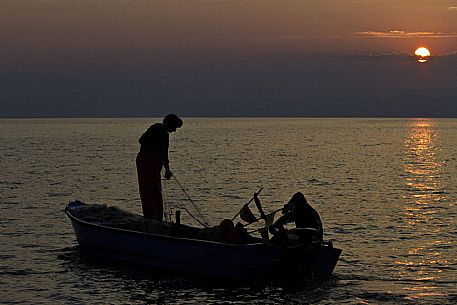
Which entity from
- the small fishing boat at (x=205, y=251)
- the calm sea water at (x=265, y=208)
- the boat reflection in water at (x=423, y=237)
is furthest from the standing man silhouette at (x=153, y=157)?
the boat reflection in water at (x=423, y=237)

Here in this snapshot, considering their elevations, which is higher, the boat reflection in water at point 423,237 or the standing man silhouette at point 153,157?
the standing man silhouette at point 153,157

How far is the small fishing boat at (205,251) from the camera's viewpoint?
57.0 ft

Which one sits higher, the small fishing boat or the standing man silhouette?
the standing man silhouette

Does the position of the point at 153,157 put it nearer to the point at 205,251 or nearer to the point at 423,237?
the point at 205,251

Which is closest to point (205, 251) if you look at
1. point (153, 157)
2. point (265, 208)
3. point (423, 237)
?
point (153, 157)

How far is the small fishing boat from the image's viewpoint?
17359 millimetres

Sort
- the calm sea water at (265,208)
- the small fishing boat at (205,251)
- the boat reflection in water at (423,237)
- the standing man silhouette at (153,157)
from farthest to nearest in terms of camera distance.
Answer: the standing man silhouette at (153,157), the boat reflection in water at (423,237), the calm sea water at (265,208), the small fishing boat at (205,251)

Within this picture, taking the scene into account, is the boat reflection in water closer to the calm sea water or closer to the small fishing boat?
the calm sea water

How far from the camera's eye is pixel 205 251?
18.0 meters

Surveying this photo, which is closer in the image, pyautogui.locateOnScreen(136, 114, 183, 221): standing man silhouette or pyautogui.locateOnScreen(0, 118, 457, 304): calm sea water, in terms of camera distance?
pyautogui.locateOnScreen(0, 118, 457, 304): calm sea water

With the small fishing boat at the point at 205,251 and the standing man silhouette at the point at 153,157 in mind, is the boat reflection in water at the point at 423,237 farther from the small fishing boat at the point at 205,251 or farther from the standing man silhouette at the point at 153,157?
the standing man silhouette at the point at 153,157

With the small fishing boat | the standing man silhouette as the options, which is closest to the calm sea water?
the small fishing boat

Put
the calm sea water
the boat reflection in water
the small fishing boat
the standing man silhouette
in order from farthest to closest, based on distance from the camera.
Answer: the standing man silhouette < the boat reflection in water < the calm sea water < the small fishing boat

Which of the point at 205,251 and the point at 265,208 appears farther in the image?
the point at 265,208
